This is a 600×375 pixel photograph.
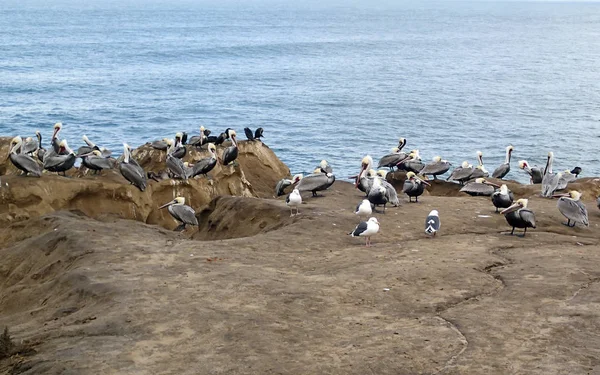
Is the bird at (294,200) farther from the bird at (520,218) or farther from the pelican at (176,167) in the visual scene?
the pelican at (176,167)

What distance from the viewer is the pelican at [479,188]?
26.5m

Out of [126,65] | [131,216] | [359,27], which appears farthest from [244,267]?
[359,27]

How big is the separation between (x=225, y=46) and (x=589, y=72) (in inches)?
1859

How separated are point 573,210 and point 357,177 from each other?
6765 mm

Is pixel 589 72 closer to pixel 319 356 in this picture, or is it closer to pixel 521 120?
pixel 521 120

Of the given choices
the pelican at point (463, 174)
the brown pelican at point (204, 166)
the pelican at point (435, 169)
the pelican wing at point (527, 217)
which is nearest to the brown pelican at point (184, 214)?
the brown pelican at point (204, 166)

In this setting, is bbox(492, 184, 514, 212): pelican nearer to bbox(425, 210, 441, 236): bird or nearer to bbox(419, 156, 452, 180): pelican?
bbox(425, 210, 441, 236): bird

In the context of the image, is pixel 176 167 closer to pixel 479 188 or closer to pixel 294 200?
pixel 294 200

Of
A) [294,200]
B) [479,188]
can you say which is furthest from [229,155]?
[479,188]

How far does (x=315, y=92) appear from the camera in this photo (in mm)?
71812

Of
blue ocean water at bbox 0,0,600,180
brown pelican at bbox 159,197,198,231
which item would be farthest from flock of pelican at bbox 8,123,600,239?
blue ocean water at bbox 0,0,600,180

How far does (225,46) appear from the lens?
113 metres

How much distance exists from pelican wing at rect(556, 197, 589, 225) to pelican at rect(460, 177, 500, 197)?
206 inches

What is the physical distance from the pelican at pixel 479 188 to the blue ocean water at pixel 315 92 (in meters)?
13.8
